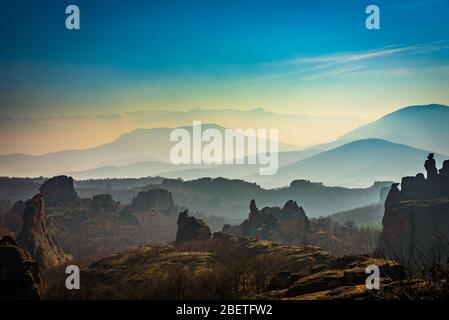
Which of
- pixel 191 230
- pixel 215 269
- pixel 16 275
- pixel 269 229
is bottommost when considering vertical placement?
pixel 215 269

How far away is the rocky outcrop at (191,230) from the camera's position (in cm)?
16144

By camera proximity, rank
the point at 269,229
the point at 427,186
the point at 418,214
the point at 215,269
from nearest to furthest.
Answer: the point at 215,269 → the point at 418,214 → the point at 427,186 → the point at 269,229

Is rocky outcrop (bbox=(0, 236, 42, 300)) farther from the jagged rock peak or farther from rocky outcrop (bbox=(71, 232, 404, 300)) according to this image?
the jagged rock peak

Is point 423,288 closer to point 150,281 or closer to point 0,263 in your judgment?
point 0,263

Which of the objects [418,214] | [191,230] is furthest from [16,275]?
[418,214]

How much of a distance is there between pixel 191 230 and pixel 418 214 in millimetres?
79856

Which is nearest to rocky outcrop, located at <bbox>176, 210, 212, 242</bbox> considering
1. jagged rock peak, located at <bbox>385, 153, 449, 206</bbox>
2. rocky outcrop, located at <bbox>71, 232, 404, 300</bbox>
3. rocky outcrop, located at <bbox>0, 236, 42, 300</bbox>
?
rocky outcrop, located at <bbox>71, 232, 404, 300</bbox>

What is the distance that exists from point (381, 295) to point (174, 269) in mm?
98818

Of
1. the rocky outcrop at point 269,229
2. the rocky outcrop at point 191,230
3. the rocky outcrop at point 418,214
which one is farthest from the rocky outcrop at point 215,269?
the rocky outcrop at point 269,229

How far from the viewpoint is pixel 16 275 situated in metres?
72.8

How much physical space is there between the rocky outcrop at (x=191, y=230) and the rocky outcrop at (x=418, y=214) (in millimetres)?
62082

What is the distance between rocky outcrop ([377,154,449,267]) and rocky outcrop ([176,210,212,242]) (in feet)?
204

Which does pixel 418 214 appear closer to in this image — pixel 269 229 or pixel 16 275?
pixel 269 229
